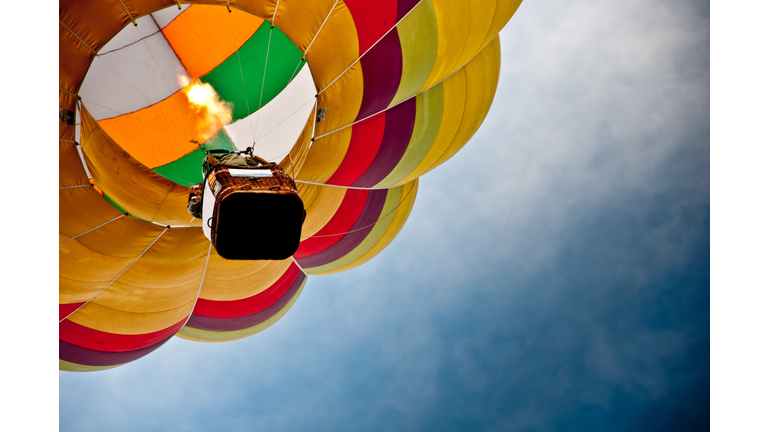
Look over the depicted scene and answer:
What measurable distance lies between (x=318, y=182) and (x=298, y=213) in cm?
141

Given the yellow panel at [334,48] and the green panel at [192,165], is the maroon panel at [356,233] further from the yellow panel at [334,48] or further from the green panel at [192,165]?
the yellow panel at [334,48]

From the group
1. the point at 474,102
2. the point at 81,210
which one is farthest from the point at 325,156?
the point at 81,210

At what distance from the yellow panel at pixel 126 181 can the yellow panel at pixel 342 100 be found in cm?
87

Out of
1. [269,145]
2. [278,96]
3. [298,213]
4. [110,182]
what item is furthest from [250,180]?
[278,96]

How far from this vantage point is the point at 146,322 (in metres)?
3.05

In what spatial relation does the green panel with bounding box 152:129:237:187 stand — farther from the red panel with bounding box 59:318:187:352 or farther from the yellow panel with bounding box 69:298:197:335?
the red panel with bounding box 59:318:187:352

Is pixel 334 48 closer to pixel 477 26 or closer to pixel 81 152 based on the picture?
pixel 477 26

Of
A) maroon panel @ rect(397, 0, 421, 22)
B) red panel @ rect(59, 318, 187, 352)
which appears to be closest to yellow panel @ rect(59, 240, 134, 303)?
red panel @ rect(59, 318, 187, 352)

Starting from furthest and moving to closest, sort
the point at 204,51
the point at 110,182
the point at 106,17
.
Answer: the point at 204,51 < the point at 110,182 < the point at 106,17

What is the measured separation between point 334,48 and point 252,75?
117cm

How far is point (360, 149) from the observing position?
9.88ft

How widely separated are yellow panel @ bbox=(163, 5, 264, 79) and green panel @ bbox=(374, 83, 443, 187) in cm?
114

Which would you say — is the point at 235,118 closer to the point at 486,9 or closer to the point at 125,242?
the point at 125,242

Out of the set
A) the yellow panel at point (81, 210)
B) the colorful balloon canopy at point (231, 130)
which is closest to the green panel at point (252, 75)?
the colorful balloon canopy at point (231, 130)
